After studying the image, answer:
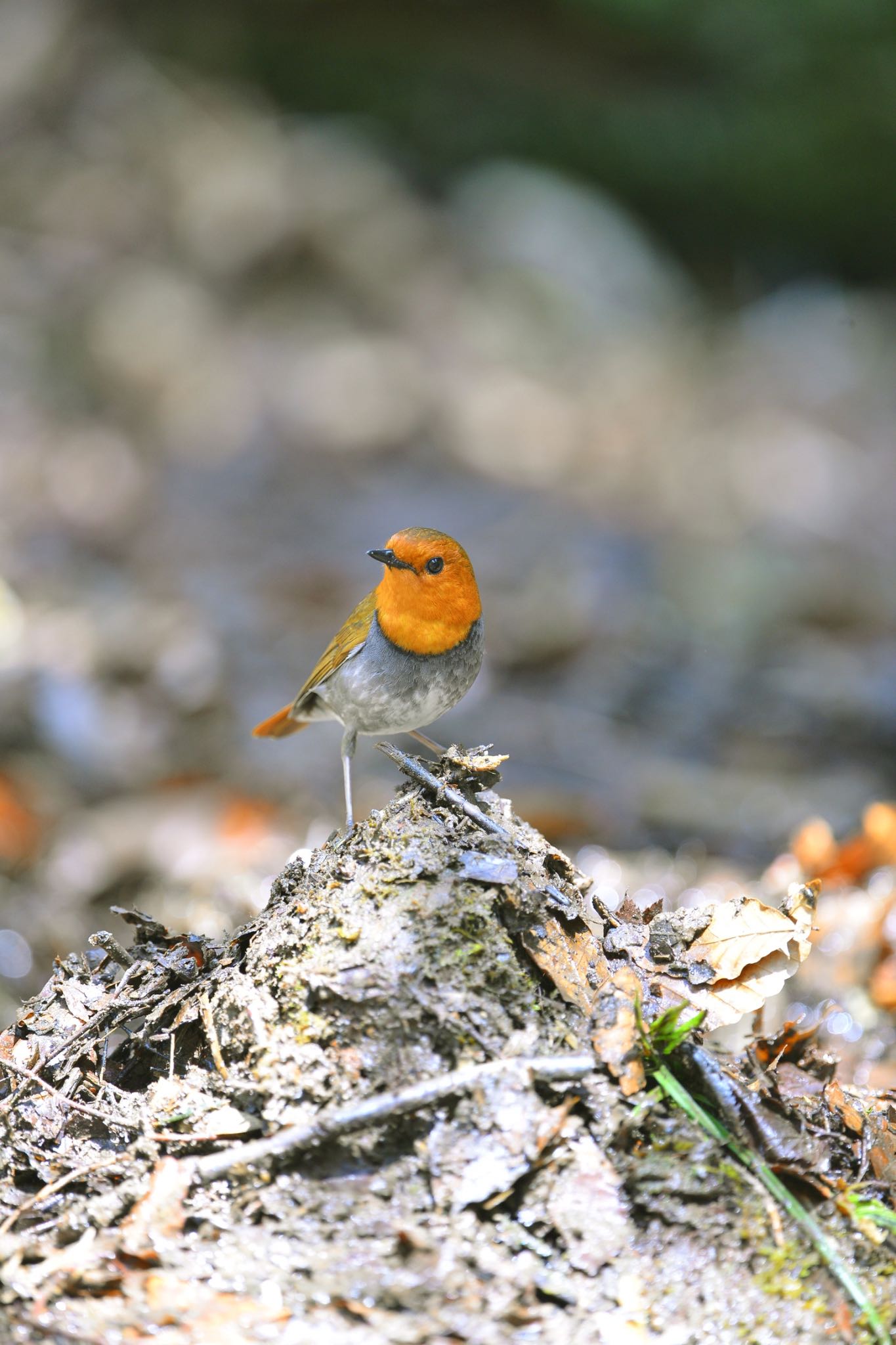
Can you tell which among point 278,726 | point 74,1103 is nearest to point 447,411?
point 278,726

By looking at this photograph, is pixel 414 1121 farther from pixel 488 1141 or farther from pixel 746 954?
pixel 746 954

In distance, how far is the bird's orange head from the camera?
10.1 feet

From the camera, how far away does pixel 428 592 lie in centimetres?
314

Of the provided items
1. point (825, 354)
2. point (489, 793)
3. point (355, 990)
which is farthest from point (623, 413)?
point (355, 990)

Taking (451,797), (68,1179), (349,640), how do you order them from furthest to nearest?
(349,640) < (451,797) < (68,1179)

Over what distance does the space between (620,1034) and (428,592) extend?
143 cm

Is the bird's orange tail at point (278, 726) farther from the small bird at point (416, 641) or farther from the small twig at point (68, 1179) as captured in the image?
the small twig at point (68, 1179)

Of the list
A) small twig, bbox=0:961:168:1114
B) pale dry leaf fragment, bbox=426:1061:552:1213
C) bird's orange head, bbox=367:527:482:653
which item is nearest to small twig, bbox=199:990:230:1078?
small twig, bbox=0:961:168:1114

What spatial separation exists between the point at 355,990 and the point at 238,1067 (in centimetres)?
30

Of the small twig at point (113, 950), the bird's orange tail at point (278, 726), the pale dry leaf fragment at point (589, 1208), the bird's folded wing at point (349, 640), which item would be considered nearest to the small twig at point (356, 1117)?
the pale dry leaf fragment at point (589, 1208)

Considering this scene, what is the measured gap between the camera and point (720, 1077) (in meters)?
2.14

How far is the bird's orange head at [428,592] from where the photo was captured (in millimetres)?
3074

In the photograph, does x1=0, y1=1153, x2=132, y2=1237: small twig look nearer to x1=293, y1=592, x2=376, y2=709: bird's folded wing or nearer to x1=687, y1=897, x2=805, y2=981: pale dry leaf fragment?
x1=687, y1=897, x2=805, y2=981: pale dry leaf fragment

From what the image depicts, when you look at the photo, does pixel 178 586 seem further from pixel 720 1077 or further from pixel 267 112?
pixel 267 112
